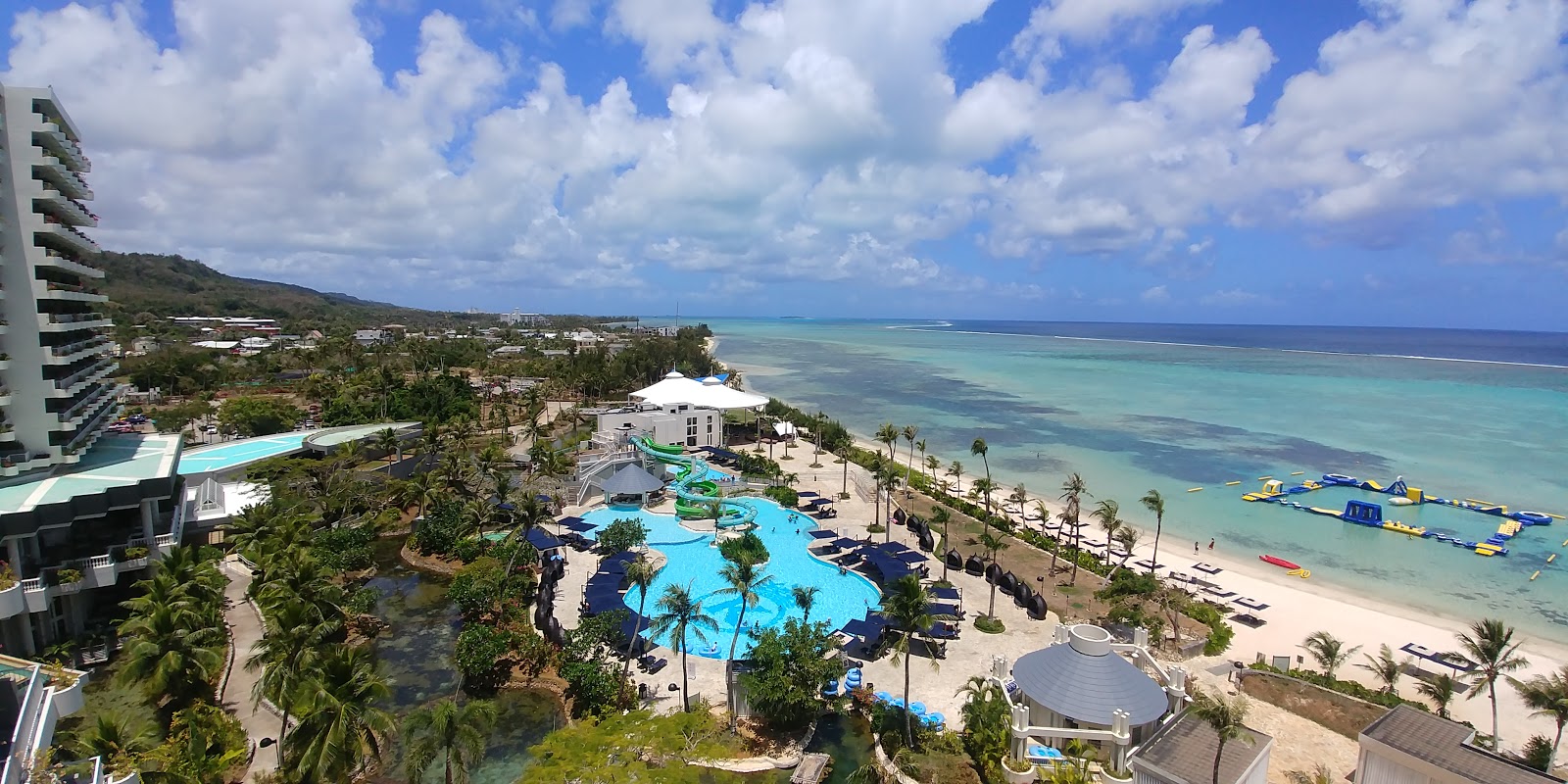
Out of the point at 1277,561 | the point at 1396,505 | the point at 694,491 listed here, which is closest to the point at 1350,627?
the point at 1277,561

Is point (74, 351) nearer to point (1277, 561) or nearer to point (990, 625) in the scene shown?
point (990, 625)

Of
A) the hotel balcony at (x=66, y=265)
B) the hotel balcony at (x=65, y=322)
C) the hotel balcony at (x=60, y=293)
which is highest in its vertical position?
the hotel balcony at (x=66, y=265)

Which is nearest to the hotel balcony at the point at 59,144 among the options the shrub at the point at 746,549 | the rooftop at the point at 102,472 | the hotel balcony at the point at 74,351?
the hotel balcony at the point at 74,351

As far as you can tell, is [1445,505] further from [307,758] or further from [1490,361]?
[1490,361]

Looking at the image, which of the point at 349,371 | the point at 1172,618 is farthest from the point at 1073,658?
the point at 349,371

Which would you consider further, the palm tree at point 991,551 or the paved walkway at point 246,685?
the palm tree at point 991,551

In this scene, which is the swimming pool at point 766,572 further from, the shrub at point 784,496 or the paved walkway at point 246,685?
the paved walkway at point 246,685
